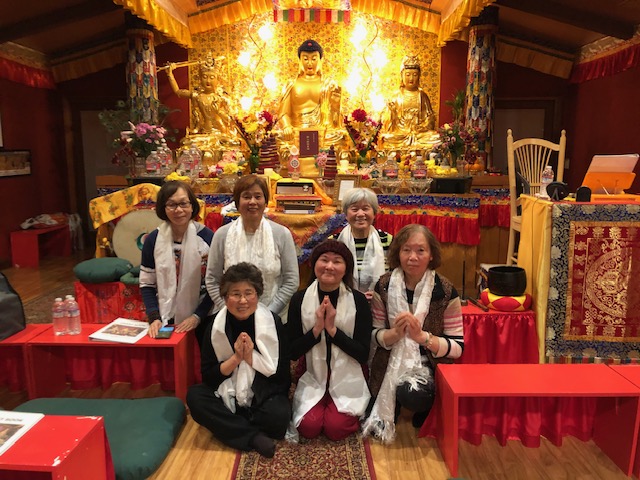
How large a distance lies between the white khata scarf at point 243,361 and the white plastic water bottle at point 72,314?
29.9 inches

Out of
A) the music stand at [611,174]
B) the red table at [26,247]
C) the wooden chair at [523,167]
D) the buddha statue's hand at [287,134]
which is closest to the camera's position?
the music stand at [611,174]

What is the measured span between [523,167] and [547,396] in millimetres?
2723

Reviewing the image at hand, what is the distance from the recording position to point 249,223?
245 cm

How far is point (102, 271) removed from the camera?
3062 mm

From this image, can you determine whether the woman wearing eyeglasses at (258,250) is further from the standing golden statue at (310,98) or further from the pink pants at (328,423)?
the standing golden statue at (310,98)

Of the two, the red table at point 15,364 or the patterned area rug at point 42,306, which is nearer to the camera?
the red table at point 15,364

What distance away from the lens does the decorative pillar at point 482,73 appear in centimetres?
553

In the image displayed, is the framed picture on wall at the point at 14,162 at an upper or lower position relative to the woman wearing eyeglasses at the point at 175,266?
upper

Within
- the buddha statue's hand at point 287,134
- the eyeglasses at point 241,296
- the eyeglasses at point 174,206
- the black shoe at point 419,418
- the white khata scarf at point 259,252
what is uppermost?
the buddha statue's hand at point 287,134

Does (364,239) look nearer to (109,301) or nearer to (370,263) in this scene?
(370,263)

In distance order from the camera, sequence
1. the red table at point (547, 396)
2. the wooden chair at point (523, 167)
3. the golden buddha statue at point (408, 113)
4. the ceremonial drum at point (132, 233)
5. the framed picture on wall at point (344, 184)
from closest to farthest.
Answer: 1. the red table at point (547, 396)
2. the ceremonial drum at point (132, 233)
3. the wooden chair at point (523, 167)
4. the framed picture on wall at point (344, 184)
5. the golden buddha statue at point (408, 113)

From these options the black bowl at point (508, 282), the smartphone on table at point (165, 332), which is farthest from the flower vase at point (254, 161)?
the black bowl at point (508, 282)

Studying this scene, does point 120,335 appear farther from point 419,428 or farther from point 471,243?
point 471,243

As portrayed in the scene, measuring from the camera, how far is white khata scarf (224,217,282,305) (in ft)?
7.91
